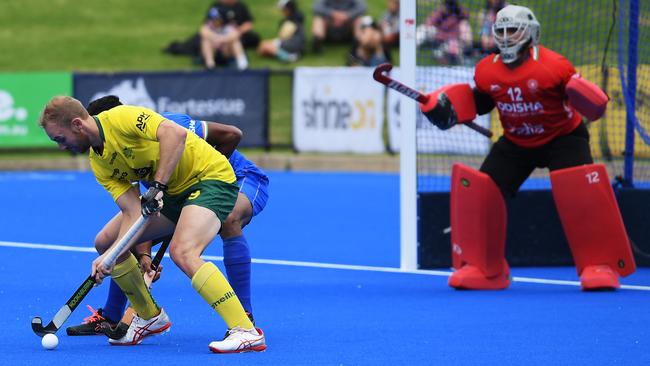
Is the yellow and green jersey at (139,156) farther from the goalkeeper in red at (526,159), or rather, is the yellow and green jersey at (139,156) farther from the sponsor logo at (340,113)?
the sponsor logo at (340,113)

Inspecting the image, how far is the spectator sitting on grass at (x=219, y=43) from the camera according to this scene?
66.8 ft

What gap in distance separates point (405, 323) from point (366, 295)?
1.09 metres

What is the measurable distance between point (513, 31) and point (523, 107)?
0.46m

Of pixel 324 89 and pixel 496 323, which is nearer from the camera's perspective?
pixel 496 323

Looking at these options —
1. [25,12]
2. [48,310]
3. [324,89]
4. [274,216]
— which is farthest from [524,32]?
[25,12]

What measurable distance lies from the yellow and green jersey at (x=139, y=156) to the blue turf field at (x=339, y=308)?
802mm

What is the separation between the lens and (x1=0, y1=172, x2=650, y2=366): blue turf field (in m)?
6.07

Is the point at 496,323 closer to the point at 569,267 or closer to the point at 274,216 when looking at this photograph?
the point at 569,267

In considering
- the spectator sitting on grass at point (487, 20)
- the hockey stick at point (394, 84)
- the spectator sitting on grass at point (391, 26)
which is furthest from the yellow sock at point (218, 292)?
the spectator sitting on grass at point (391, 26)

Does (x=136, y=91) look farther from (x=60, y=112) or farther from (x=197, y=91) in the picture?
(x=60, y=112)

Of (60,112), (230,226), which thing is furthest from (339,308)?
(60,112)

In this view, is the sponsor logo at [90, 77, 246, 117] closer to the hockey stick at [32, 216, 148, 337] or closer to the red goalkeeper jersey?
the red goalkeeper jersey

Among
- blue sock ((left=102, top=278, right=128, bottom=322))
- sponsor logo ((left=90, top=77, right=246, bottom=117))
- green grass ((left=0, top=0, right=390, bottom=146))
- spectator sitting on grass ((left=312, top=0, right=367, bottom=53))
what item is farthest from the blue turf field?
green grass ((left=0, top=0, right=390, bottom=146))

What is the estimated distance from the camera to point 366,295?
815 cm
